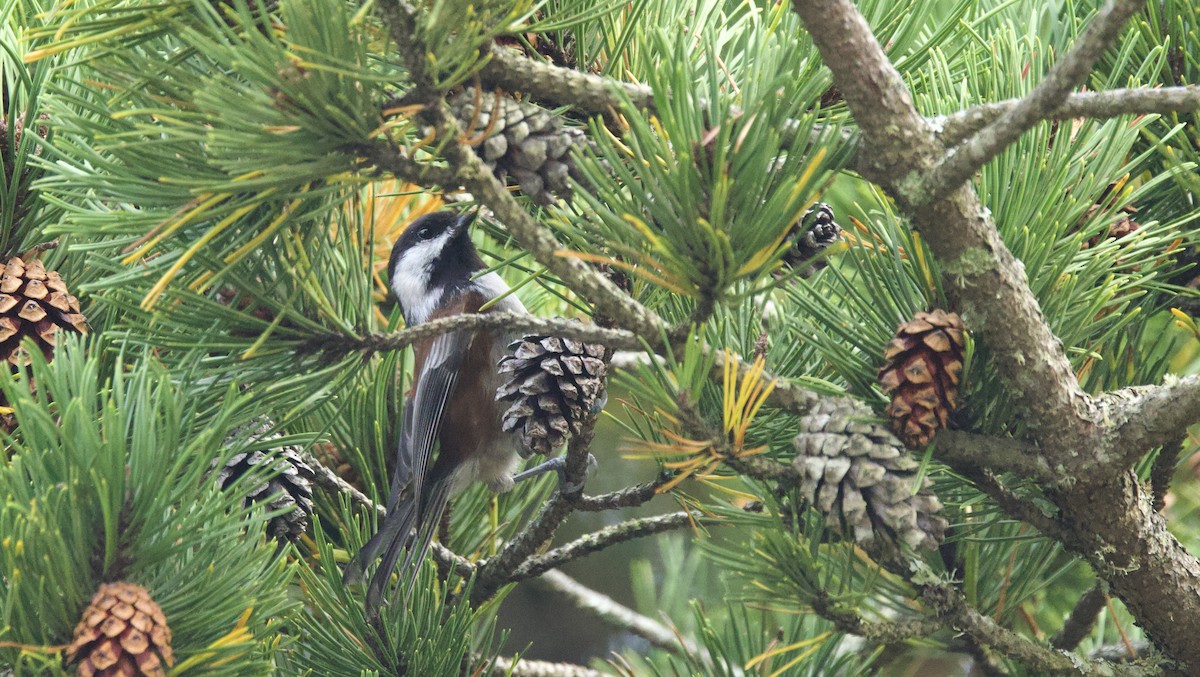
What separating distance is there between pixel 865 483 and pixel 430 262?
1891 millimetres

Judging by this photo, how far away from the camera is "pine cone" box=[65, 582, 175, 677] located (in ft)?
3.24

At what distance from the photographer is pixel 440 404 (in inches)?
92.5

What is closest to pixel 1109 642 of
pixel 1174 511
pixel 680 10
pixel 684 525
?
pixel 1174 511

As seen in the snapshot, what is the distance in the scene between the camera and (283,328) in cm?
126

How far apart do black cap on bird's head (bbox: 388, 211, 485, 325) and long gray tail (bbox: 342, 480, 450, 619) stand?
66 centimetres

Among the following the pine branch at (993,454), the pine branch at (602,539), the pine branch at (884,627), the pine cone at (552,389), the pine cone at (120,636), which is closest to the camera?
the pine cone at (120,636)

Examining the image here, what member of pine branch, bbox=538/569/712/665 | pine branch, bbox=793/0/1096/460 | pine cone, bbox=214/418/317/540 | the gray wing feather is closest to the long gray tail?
the gray wing feather

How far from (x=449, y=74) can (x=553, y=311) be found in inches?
56.0

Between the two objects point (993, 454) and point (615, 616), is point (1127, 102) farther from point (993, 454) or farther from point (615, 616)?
point (615, 616)

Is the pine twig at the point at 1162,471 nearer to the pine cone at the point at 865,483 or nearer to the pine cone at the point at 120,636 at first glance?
the pine cone at the point at 865,483

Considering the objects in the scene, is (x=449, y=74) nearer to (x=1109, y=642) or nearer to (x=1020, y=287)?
(x=1020, y=287)

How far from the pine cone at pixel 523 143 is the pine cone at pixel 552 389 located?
1.69ft

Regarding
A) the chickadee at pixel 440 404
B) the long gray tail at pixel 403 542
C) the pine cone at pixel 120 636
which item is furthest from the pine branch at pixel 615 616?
the pine cone at pixel 120 636

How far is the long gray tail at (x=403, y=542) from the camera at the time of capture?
1697 millimetres
